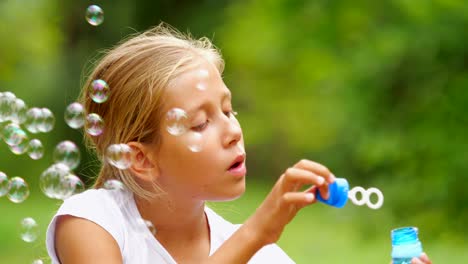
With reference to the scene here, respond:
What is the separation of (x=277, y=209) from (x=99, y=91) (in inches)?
21.5

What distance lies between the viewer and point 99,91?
1936 millimetres

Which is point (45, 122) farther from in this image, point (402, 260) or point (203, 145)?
point (402, 260)

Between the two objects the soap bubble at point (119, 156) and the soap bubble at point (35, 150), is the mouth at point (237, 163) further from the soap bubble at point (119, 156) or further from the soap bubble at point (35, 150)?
the soap bubble at point (35, 150)

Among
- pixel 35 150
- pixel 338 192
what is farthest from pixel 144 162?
pixel 338 192

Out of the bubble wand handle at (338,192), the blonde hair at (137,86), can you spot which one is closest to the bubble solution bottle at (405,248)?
the bubble wand handle at (338,192)

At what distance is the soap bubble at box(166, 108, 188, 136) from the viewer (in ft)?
5.95

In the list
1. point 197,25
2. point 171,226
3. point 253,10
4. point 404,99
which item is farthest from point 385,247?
point 171,226

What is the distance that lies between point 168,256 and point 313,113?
666 centimetres

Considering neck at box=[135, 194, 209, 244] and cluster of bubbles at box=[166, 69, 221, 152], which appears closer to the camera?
cluster of bubbles at box=[166, 69, 221, 152]

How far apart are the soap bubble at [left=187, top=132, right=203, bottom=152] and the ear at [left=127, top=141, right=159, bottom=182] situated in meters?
0.13

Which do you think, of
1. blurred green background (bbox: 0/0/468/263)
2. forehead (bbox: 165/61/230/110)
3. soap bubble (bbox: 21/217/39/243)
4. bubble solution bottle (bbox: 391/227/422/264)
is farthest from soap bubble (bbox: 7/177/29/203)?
blurred green background (bbox: 0/0/468/263)

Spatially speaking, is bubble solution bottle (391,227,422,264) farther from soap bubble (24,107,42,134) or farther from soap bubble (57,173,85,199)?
soap bubble (24,107,42,134)

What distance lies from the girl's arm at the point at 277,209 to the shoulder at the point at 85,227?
25 centimetres

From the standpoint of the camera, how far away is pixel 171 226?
202 centimetres
